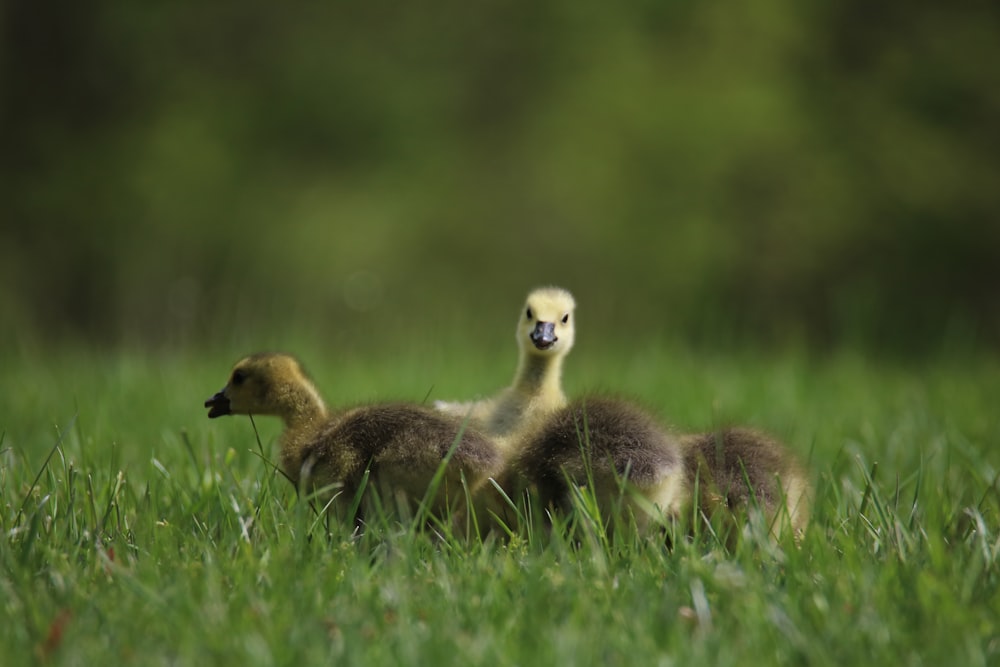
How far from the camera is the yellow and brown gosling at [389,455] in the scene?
3.12 metres

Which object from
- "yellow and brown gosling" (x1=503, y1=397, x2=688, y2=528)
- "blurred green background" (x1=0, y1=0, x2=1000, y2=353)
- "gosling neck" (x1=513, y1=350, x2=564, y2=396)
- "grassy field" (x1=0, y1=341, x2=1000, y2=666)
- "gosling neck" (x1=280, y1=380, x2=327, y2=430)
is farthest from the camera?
"blurred green background" (x1=0, y1=0, x2=1000, y2=353)

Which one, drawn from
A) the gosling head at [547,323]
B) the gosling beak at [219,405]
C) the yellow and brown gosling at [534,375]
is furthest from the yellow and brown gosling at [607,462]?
the gosling beak at [219,405]

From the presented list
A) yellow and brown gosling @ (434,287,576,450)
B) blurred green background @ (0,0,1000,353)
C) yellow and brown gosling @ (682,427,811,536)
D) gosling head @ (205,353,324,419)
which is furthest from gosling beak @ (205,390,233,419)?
blurred green background @ (0,0,1000,353)

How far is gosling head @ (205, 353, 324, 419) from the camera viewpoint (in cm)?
365

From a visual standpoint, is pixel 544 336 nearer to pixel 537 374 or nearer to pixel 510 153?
pixel 537 374

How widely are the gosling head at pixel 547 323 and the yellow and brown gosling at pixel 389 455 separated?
0.65 m

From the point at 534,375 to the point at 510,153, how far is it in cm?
1768

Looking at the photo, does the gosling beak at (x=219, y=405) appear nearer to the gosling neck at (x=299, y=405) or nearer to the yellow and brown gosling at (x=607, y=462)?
the gosling neck at (x=299, y=405)

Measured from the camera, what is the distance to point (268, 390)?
365 cm

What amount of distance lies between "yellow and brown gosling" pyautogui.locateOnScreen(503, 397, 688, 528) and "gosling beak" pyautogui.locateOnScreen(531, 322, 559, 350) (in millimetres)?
560

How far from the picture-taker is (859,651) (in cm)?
237

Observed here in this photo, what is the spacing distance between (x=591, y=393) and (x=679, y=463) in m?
0.50

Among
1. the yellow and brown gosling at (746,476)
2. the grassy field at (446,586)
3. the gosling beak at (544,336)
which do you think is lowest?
the grassy field at (446,586)

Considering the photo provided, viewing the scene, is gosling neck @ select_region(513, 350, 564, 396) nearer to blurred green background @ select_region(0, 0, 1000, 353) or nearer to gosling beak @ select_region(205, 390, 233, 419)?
gosling beak @ select_region(205, 390, 233, 419)
